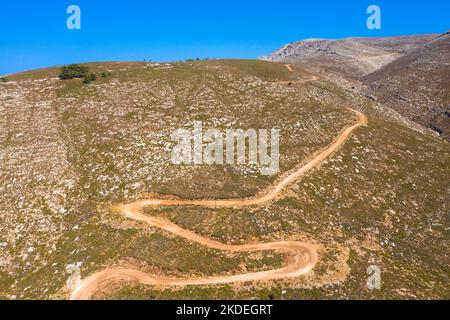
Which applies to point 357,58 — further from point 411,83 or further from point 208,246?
point 208,246

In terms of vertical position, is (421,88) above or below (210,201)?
above

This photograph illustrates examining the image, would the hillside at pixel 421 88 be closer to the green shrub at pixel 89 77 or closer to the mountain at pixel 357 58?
the mountain at pixel 357 58

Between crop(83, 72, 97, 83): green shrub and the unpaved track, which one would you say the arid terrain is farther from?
crop(83, 72, 97, 83): green shrub

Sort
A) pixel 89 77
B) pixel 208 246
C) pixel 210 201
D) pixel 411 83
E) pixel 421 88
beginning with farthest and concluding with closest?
1. pixel 411 83
2. pixel 421 88
3. pixel 89 77
4. pixel 210 201
5. pixel 208 246

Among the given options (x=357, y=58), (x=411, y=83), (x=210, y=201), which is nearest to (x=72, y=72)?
(x=210, y=201)

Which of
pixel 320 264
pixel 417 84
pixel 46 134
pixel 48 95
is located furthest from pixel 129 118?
pixel 417 84
